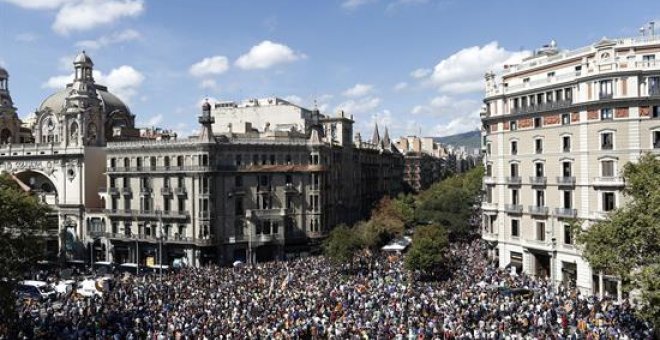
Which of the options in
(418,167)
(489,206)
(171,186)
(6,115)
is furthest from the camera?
(418,167)

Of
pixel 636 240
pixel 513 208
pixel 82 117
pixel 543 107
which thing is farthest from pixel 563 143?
pixel 82 117

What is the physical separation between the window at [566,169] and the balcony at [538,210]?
11.1 feet

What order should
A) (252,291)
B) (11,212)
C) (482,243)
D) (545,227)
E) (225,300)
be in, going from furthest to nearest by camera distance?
(482,243) < (545,227) < (252,291) < (225,300) < (11,212)

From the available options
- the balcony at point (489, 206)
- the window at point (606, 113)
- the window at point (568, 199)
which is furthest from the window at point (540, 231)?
the window at point (606, 113)

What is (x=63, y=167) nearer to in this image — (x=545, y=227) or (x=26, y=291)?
(x=26, y=291)

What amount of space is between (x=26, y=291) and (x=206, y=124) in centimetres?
2497

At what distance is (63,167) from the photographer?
71250 millimetres

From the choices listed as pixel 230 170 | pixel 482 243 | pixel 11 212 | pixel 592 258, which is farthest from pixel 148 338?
pixel 482 243

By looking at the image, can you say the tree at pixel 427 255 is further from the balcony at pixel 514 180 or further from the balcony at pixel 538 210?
the balcony at pixel 514 180

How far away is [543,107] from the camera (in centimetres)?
4906

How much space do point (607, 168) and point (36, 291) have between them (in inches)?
1791

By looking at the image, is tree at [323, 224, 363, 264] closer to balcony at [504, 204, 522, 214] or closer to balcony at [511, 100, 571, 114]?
balcony at [504, 204, 522, 214]

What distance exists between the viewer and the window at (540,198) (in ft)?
162

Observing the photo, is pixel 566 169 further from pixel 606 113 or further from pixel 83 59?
pixel 83 59
